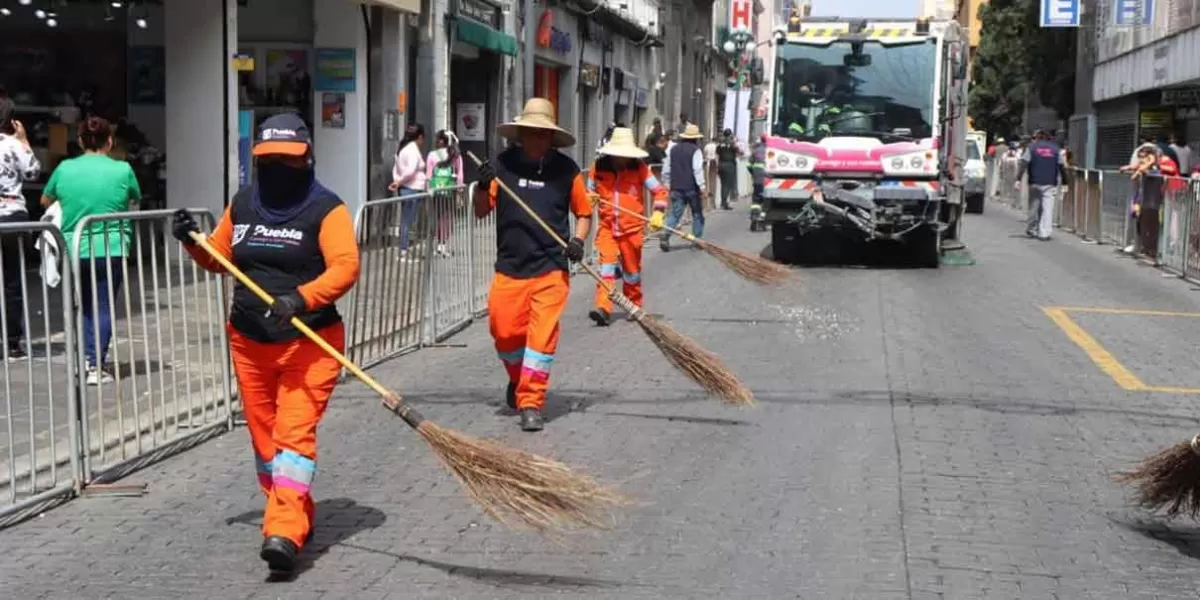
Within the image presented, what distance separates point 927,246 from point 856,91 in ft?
7.14

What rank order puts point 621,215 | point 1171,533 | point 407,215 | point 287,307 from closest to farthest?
point 287,307, point 1171,533, point 407,215, point 621,215

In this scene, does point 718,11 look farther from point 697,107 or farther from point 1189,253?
point 1189,253

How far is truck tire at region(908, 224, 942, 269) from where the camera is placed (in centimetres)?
1872

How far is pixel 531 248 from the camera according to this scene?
28.1 feet

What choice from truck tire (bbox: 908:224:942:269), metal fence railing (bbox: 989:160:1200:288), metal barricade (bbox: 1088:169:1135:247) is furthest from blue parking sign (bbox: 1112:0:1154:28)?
truck tire (bbox: 908:224:942:269)

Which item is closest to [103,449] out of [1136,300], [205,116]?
[205,116]

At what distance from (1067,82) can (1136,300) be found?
40664 mm

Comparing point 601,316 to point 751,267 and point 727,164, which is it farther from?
point 727,164

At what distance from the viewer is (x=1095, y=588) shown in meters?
5.62

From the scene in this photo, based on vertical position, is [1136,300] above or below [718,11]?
below

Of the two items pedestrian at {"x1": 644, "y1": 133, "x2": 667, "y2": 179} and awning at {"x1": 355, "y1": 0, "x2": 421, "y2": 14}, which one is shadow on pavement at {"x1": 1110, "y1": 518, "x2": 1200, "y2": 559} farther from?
pedestrian at {"x1": 644, "y1": 133, "x2": 667, "y2": 179}

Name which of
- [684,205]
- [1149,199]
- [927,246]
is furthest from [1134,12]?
[927,246]

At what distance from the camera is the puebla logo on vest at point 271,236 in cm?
573

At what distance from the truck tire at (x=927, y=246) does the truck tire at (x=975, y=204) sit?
18832 mm
